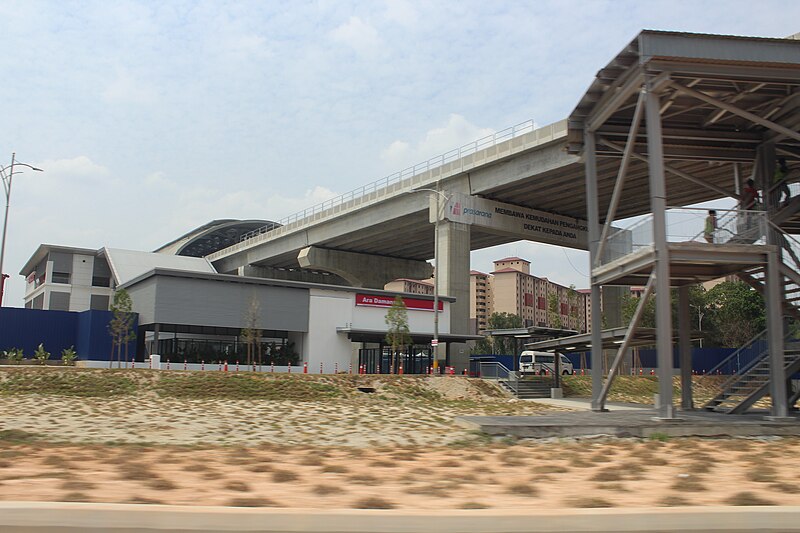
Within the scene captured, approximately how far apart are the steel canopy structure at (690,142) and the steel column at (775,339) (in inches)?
1.1

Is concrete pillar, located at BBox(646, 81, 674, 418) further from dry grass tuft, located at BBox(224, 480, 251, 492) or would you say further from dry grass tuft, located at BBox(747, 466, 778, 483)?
dry grass tuft, located at BBox(224, 480, 251, 492)

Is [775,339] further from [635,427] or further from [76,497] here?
[76,497]

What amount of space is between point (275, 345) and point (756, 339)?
34.8m

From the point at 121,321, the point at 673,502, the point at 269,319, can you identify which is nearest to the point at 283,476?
the point at 673,502

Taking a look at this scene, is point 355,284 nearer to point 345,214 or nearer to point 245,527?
point 345,214

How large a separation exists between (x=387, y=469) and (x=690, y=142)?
20.7 metres

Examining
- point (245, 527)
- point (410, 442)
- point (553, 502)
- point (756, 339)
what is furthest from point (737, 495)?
point (756, 339)

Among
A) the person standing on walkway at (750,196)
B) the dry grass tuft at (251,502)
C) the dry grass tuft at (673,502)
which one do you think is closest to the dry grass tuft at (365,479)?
the dry grass tuft at (251,502)

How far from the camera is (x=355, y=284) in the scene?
79312 millimetres

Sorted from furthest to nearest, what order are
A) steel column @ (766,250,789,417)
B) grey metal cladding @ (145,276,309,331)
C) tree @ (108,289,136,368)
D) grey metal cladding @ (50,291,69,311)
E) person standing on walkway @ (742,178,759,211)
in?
1. grey metal cladding @ (50,291,69,311)
2. grey metal cladding @ (145,276,309,331)
3. tree @ (108,289,136,368)
4. person standing on walkway @ (742,178,759,211)
5. steel column @ (766,250,789,417)

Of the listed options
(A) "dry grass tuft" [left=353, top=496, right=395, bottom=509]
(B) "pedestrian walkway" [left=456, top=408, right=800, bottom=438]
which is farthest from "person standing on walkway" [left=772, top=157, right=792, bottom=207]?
(A) "dry grass tuft" [left=353, top=496, right=395, bottom=509]

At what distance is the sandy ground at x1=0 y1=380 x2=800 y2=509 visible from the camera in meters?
7.55

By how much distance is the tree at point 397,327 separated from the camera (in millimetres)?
47759

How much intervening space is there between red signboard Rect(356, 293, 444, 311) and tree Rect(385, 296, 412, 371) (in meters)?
3.20
